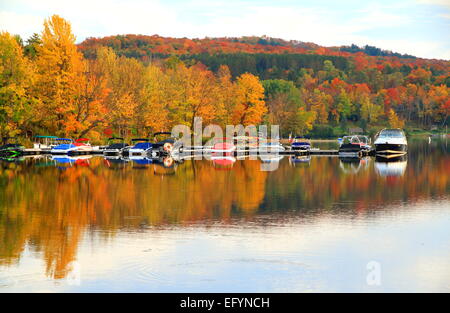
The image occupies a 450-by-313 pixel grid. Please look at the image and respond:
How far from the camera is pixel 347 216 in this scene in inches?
947

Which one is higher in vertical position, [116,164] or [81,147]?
[81,147]

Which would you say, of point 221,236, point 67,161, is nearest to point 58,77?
point 67,161

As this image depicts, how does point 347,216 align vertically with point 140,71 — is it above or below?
below

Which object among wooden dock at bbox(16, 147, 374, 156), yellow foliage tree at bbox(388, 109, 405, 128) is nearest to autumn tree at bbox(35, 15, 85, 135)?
wooden dock at bbox(16, 147, 374, 156)

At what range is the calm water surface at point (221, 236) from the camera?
14641 mm

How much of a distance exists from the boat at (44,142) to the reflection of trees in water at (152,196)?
27104 millimetres

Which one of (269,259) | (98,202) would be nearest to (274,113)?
(98,202)

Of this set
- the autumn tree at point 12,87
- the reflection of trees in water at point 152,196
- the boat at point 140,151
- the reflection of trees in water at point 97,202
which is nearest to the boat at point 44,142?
the autumn tree at point 12,87

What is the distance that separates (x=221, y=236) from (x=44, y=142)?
6173cm

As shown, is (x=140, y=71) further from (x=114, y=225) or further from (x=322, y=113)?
(x=322, y=113)

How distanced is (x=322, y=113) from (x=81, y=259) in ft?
548

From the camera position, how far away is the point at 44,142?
253 feet

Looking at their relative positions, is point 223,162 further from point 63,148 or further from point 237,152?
point 237,152

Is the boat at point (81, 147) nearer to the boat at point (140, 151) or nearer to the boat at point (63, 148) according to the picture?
the boat at point (63, 148)
